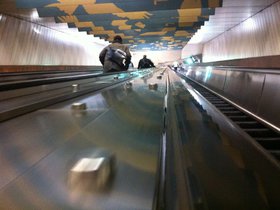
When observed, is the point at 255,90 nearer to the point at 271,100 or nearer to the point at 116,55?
the point at 271,100

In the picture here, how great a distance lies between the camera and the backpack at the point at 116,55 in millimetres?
8648

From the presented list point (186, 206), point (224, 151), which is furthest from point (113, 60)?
point (186, 206)

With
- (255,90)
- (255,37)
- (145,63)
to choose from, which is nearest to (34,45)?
(145,63)

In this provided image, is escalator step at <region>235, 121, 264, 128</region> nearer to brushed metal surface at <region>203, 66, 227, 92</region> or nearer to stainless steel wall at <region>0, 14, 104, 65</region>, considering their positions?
brushed metal surface at <region>203, 66, 227, 92</region>

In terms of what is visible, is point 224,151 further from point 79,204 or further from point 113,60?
point 113,60

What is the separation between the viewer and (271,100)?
366 centimetres

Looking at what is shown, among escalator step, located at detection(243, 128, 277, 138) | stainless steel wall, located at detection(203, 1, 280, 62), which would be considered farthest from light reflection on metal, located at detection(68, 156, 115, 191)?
stainless steel wall, located at detection(203, 1, 280, 62)

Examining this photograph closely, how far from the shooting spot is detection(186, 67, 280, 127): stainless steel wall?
355 cm

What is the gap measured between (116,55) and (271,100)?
5.84 m

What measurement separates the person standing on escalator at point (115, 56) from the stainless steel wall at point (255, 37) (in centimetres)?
645

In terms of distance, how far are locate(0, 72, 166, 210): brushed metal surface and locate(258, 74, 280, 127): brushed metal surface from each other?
6.54 feet

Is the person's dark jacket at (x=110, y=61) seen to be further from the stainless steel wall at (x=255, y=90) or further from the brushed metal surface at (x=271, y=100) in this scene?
the brushed metal surface at (x=271, y=100)

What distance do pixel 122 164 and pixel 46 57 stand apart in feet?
50.0

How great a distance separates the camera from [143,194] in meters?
0.79
